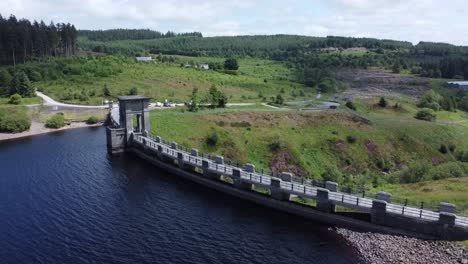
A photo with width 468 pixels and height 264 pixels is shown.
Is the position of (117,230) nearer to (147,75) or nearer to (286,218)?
(286,218)

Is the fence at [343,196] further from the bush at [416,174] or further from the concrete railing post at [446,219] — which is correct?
the bush at [416,174]

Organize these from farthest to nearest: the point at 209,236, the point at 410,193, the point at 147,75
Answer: the point at 147,75 → the point at 410,193 → the point at 209,236

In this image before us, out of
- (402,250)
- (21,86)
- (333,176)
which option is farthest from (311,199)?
(21,86)

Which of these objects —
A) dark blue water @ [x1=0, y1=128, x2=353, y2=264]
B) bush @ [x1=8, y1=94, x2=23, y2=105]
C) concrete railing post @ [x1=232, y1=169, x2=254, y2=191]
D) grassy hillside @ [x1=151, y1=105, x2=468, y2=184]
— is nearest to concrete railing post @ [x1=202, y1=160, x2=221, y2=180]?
dark blue water @ [x1=0, y1=128, x2=353, y2=264]

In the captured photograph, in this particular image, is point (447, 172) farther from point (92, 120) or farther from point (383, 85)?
point (383, 85)

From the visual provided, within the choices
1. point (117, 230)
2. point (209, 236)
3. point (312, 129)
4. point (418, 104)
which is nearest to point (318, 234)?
point (209, 236)
